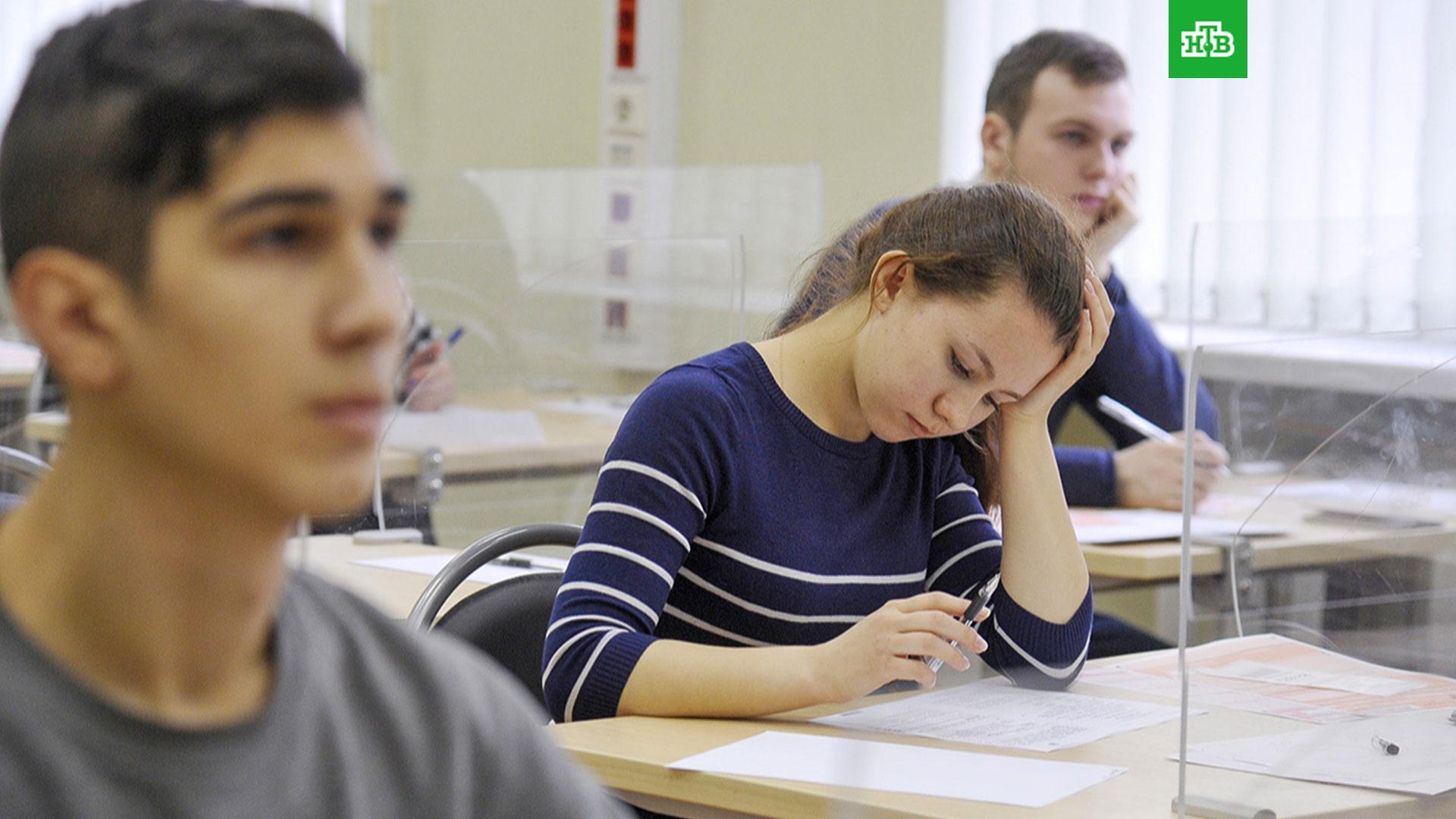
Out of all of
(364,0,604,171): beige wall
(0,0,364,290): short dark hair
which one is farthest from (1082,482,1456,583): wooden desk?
(364,0,604,171): beige wall

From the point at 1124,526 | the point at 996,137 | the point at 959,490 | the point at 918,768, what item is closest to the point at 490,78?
the point at 996,137

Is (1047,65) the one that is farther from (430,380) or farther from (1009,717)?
(1009,717)

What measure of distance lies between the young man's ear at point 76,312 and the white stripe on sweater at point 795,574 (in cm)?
105

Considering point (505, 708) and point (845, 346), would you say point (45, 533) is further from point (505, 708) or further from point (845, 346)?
point (845, 346)

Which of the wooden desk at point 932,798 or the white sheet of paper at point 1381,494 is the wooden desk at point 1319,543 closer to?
the white sheet of paper at point 1381,494

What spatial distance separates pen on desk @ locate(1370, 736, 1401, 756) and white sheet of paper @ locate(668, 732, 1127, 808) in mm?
203

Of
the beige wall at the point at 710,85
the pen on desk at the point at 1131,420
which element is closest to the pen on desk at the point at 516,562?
the pen on desk at the point at 1131,420

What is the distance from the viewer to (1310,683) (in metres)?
1.35

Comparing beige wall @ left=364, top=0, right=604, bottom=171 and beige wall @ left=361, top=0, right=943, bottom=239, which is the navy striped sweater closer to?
beige wall @ left=361, top=0, right=943, bottom=239

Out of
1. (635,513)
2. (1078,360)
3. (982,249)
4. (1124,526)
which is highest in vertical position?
(982,249)

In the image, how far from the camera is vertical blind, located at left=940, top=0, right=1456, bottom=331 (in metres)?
2.94

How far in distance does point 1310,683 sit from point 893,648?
1.15ft

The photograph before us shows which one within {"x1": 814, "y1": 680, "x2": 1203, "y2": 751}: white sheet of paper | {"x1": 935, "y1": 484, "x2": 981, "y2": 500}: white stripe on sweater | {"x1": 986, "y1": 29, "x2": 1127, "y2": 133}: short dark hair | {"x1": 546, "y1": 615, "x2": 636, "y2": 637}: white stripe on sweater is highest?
{"x1": 986, "y1": 29, "x2": 1127, "y2": 133}: short dark hair

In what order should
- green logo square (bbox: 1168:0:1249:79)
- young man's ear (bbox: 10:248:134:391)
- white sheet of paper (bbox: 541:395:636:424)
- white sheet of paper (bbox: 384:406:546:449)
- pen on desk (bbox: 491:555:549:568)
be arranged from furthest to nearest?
green logo square (bbox: 1168:0:1249:79)
white sheet of paper (bbox: 541:395:636:424)
white sheet of paper (bbox: 384:406:546:449)
pen on desk (bbox: 491:555:549:568)
young man's ear (bbox: 10:248:134:391)
